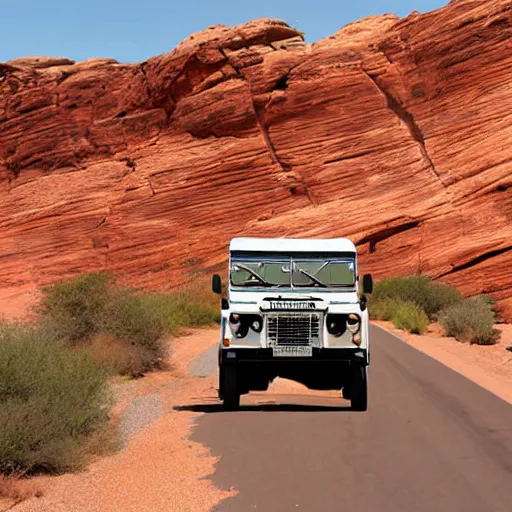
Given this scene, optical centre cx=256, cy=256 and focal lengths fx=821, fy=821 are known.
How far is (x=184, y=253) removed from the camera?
168 feet

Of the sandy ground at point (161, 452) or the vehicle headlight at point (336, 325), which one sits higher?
the vehicle headlight at point (336, 325)

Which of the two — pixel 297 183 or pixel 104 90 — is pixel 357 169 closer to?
pixel 297 183

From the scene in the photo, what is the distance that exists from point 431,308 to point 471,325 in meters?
9.45

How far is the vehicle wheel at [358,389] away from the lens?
476 inches

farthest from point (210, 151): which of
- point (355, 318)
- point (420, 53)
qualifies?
point (355, 318)

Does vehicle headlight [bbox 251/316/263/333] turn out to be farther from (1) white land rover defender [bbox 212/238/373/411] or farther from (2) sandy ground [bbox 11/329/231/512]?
(2) sandy ground [bbox 11/329/231/512]

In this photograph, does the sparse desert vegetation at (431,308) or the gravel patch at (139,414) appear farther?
the sparse desert vegetation at (431,308)

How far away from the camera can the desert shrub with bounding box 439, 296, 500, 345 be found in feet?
95.1

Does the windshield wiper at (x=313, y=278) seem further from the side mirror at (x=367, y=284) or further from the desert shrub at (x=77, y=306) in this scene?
the desert shrub at (x=77, y=306)

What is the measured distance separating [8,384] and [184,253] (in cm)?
4191

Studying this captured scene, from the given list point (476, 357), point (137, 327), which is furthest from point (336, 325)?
point (476, 357)

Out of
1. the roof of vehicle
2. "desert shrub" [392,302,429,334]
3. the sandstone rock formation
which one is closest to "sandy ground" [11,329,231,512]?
the roof of vehicle

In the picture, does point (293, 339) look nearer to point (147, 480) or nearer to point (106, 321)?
point (147, 480)

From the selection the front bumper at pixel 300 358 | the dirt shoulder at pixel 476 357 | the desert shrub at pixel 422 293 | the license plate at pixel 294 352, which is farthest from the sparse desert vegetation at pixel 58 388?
the desert shrub at pixel 422 293
